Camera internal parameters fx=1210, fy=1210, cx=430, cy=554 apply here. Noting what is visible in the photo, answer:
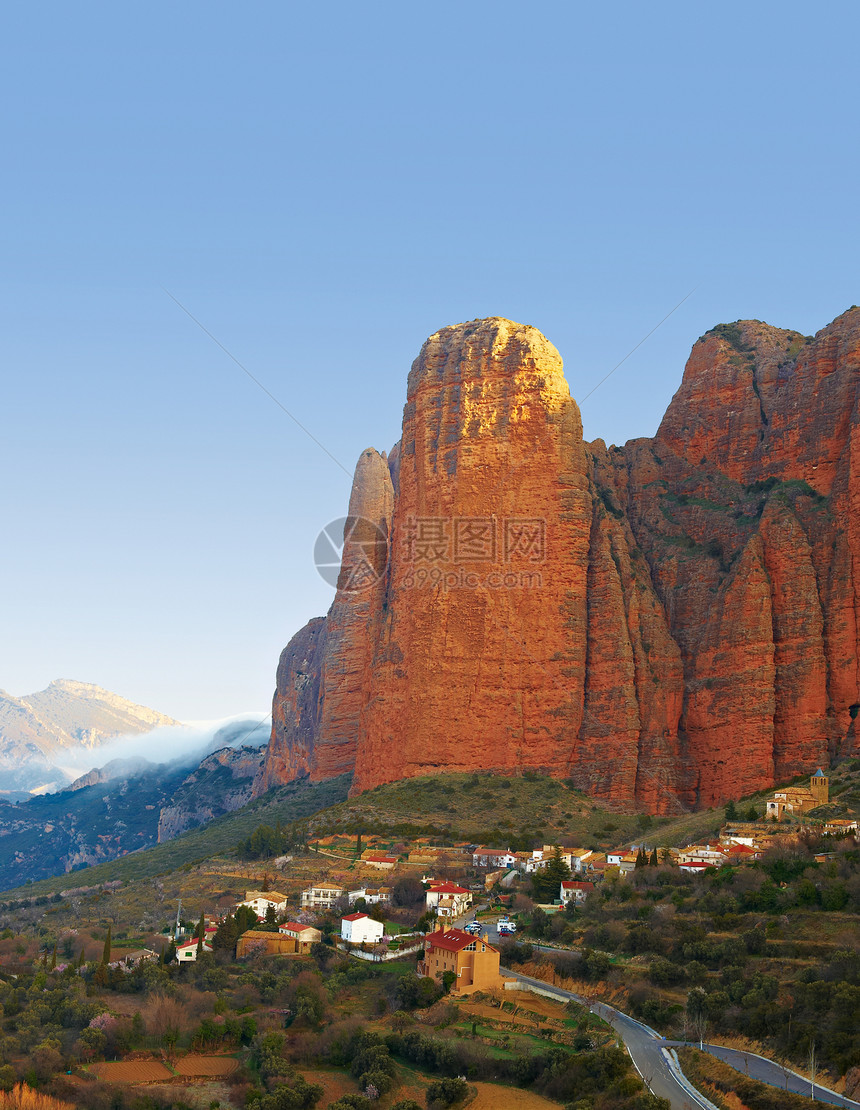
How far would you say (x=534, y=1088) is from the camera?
3175 cm

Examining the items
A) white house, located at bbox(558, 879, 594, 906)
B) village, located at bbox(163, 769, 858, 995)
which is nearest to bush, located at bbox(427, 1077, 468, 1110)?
village, located at bbox(163, 769, 858, 995)

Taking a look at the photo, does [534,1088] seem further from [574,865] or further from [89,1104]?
[574,865]

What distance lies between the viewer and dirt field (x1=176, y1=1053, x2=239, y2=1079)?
3478 cm

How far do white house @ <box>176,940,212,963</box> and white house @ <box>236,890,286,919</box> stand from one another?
17.3ft

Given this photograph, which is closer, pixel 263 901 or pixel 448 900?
pixel 448 900

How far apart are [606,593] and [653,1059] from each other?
47.0 metres

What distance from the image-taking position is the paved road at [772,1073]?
2742cm

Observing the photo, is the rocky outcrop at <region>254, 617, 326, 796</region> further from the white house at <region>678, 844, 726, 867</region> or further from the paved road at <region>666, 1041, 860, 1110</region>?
the paved road at <region>666, 1041, 860, 1110</region>

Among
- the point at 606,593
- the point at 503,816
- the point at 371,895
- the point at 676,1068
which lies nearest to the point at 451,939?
the point at 676,1068

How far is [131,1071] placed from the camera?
3506cm

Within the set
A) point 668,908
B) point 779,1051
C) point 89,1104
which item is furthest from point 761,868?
point 89,1104

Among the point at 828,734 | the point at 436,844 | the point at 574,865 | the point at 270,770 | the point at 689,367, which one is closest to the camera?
the point at 574,865

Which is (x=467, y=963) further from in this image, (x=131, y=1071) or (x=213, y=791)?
(x=213, y=791)

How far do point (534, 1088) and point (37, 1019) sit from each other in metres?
16.5
